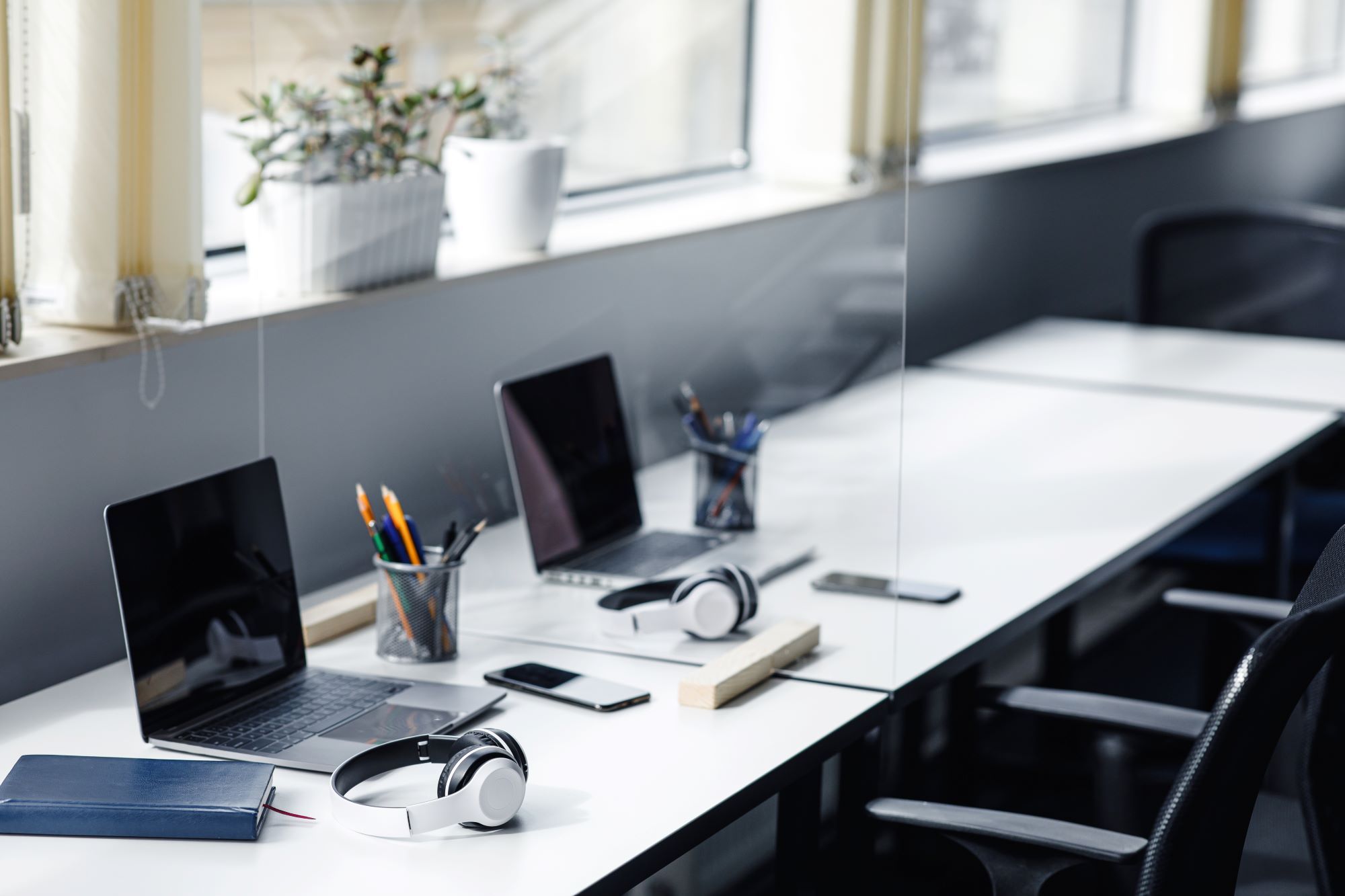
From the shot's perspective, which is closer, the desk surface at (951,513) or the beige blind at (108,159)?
the beige blind at (108,159)

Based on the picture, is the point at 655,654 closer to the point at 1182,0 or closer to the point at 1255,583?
the point at 1255,583

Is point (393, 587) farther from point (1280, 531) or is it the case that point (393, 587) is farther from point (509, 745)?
point (1280, 531)

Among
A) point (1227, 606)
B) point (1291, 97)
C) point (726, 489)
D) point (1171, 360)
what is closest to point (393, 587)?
point (726, 489)

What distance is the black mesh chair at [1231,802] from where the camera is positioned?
1.11 m

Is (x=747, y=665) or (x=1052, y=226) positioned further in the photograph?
(x=1052, y=226)

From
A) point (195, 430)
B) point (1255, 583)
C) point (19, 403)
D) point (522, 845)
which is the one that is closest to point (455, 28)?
point (195, 430)

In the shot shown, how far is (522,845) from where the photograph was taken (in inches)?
48.0

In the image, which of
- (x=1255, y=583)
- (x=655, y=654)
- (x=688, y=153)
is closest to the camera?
(x=655, y=654)

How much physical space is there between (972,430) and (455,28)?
1071 millimetres

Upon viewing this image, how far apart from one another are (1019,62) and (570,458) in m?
2.63

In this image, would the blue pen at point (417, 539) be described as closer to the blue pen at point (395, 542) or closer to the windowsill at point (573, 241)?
the blue pen at point (395, 542)

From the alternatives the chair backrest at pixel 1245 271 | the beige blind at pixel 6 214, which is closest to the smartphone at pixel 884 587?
the beige blind at pixel 6 214

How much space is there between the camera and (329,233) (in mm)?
1833

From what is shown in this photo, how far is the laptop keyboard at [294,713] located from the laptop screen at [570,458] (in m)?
0.38
